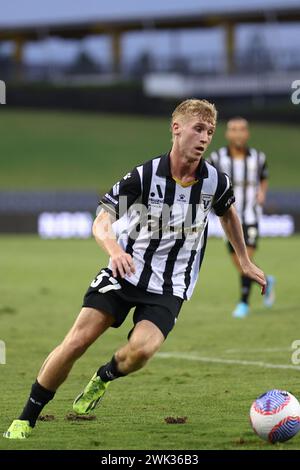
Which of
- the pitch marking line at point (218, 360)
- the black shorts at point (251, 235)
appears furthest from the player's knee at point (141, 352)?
the black shorts at point (251, 235)

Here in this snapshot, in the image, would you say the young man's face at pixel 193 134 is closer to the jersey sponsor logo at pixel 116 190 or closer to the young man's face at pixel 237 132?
the jersey sponsor logo at pixel 116 190

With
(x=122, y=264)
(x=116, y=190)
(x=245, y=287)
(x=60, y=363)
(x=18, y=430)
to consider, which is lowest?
(x=245, y=287)

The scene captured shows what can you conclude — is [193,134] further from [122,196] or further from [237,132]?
[237,132]

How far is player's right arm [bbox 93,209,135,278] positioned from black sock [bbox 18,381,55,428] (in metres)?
0.85

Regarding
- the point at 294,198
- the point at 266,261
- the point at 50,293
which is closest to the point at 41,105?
the point at 294,198

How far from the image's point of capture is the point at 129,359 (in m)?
7.27

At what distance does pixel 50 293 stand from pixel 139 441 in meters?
11.0

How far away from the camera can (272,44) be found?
2066 inches

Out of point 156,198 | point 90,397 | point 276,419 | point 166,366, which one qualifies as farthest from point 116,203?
point 166,366

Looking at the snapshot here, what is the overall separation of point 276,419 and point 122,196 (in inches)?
68.6

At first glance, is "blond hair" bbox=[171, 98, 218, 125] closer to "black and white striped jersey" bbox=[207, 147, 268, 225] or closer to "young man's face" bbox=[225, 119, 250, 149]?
"young man's face" bbox=[225, 119, 250, 149]

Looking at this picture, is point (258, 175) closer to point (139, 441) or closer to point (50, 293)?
point (50, 293)

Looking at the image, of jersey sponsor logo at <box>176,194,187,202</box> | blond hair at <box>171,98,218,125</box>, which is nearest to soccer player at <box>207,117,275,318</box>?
jersey sponsor logo at <box>176,194,187,202</box>
